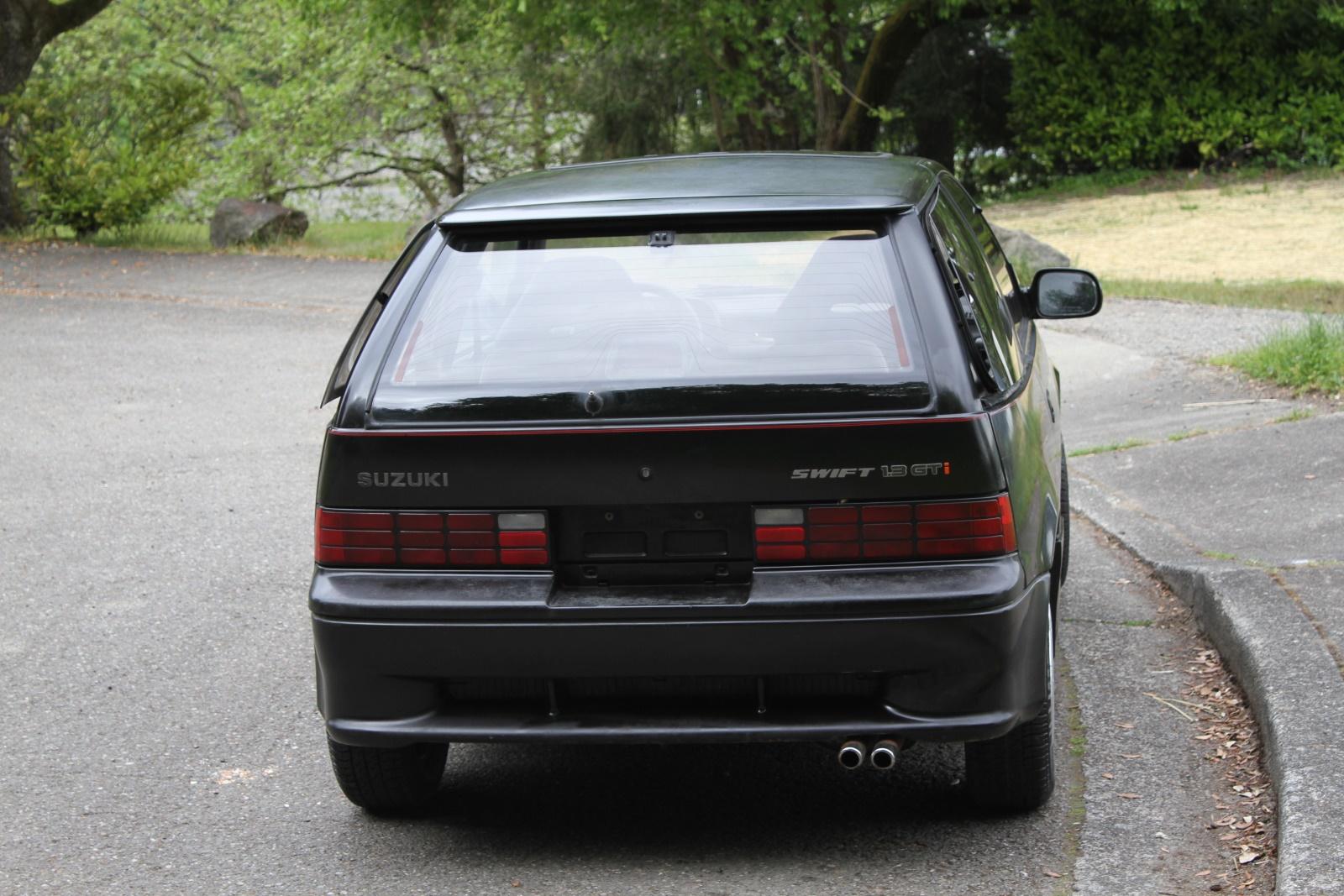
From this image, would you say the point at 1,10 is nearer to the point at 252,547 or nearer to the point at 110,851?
the point at 252,547

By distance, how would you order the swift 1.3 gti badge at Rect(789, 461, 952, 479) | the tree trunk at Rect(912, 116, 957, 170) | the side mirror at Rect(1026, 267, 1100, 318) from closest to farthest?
1. the swift 1.3 gti badge at Rect(789, 461, 952, 479)
2. the side mirror at Rect(1026, 267, 1100, 318)
3. the tree trunk at Rect(912, 116, 957, 170)

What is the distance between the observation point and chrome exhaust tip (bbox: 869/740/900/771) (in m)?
3.71

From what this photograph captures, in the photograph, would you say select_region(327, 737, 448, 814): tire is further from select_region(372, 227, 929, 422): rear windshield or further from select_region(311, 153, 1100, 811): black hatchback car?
select_region(372, 227, 929, 422): rear windshield

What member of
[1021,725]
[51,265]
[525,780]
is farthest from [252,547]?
[51,265]

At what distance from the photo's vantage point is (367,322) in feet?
13.7

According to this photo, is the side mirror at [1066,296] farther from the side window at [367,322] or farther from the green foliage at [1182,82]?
the green foliage at [1182,82]

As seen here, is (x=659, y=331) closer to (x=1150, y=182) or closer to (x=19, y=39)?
(x=19, y=39)

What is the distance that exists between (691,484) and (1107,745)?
1.76 meters

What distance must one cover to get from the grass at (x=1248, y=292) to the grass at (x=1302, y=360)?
2980mm

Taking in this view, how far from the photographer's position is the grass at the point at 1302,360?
372 inches

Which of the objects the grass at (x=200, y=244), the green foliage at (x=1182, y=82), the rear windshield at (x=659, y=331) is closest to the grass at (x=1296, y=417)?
the rear windshield at (x=659, y=331)

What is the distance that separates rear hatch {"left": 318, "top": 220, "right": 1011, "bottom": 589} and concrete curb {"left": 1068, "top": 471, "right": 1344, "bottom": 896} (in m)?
1.01

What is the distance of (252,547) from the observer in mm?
7418

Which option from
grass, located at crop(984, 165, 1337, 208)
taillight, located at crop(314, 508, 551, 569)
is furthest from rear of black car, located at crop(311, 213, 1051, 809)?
grass, located at crop(984, 165, 1337, 208)
